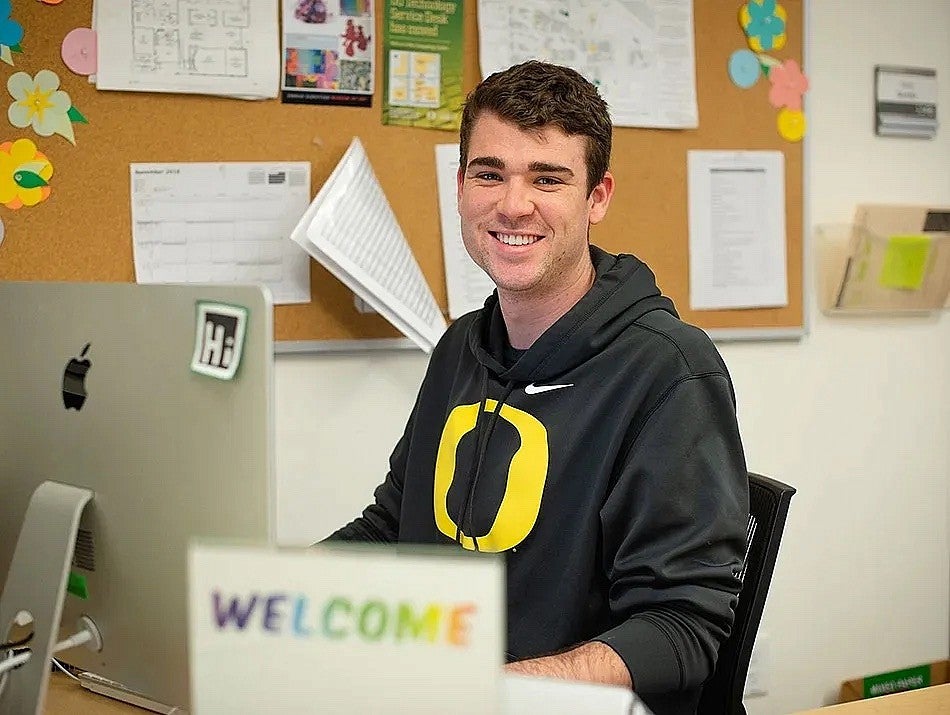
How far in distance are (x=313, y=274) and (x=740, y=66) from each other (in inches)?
42.3

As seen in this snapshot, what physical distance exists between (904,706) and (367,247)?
1181 millimetres

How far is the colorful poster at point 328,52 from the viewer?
1.98m

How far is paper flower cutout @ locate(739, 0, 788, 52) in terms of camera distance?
92.0 inches

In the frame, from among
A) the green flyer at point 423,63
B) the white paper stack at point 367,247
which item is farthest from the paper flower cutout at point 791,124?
the white paper stack at point 367,247

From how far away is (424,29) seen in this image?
6.80 feet

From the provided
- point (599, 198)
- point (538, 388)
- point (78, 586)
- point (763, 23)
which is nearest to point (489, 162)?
point (599, 198)

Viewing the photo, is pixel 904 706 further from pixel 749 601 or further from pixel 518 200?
pixel 518 200

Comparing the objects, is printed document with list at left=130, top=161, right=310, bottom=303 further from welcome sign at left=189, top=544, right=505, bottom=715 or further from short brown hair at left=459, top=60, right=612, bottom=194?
welcome sign at left=189, top=544, right=505, bottom=715

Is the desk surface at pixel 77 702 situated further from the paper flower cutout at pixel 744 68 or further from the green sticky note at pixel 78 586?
the paper flower cutout at pixel 744 68

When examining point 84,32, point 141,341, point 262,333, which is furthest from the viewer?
point 84,32

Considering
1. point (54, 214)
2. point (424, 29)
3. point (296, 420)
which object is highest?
point (424, 29)

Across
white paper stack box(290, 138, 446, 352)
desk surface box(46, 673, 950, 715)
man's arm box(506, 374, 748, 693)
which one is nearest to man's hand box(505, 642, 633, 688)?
man's arm box(506, 374, 748, 693)

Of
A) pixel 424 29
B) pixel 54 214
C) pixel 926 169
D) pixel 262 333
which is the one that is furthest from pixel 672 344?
pixel 926 169

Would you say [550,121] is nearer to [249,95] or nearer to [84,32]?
[249,95]
